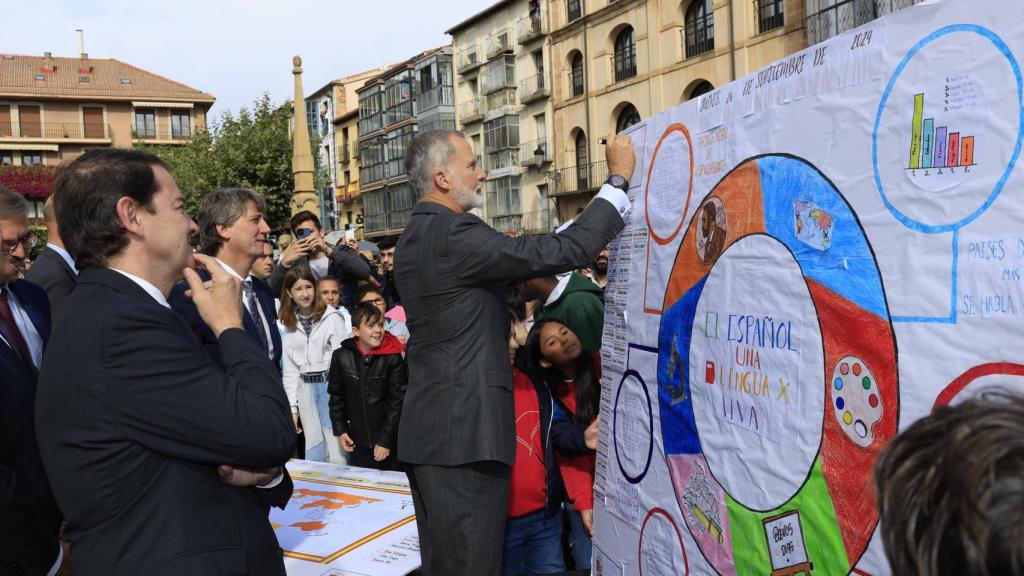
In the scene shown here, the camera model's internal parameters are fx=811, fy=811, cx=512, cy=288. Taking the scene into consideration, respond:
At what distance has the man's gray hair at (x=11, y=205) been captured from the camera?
2.95 meters

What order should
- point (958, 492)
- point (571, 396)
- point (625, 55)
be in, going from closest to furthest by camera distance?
1. point (958, 492)
2. point (571, 396)
3. point (625, 55)

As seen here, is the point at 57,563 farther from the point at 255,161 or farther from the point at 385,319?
the point at 255,161

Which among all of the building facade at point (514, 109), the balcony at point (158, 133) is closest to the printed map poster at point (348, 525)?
the building facade at point (514, 109)

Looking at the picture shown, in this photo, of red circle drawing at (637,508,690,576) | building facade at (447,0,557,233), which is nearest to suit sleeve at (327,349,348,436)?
red circle drawing at (637,508,690,576)

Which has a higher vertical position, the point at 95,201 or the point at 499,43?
the point at 499,43

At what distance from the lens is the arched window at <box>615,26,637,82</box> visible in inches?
1013

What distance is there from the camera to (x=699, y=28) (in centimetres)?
2302

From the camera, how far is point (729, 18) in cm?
2122

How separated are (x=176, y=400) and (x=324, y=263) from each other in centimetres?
549

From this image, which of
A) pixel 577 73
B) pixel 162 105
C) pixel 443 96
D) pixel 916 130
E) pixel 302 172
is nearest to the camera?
pixel 916 130

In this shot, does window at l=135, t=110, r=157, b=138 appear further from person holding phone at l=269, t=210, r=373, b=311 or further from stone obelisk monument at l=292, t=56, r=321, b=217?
person holding phone at l=269, t=210, r=373, b=311

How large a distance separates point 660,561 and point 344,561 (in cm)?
116

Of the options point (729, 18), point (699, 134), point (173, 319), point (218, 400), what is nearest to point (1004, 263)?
point (699, 134)

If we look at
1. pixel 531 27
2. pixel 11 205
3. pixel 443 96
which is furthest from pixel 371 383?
pixel 443 96
